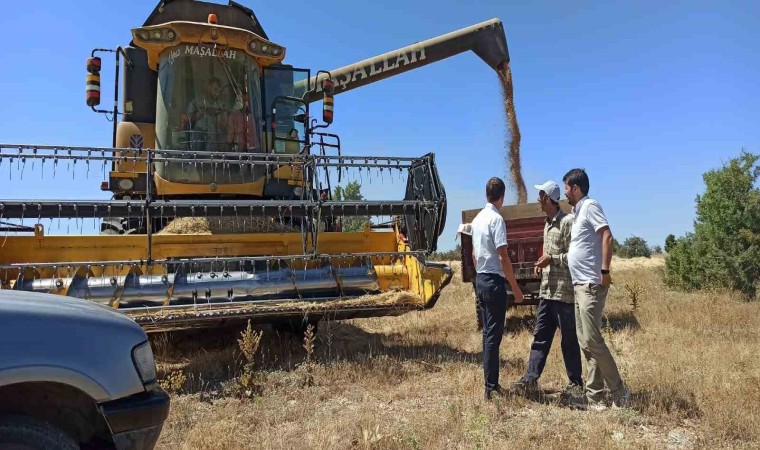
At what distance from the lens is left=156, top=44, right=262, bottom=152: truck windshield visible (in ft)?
22.4

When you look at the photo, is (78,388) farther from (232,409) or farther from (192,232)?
(192,232)

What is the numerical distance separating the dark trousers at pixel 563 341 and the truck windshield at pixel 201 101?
4.32 metres

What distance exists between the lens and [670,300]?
33.7 ft

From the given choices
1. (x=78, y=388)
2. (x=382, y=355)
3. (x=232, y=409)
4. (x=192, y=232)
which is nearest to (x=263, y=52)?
(x=192, y=232)

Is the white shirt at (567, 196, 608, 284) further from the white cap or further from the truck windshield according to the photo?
the truck windshield

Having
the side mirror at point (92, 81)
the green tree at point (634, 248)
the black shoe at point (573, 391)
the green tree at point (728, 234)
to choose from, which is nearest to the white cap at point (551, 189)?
the black shoe at point (573, 391)

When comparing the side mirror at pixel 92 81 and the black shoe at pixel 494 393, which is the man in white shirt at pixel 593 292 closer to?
the black shoe at pixel 494 393

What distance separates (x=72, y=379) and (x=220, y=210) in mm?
3499

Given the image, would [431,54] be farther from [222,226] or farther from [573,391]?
[573,391]

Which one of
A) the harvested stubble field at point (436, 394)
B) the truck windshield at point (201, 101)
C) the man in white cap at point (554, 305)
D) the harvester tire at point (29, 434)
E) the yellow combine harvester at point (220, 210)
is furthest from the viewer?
the truck windshield at point (201, 101)

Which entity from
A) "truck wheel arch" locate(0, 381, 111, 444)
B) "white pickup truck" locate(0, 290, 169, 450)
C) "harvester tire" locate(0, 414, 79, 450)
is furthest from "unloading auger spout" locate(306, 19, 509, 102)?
"harvester tire" locate(0, 414, 79, 450)

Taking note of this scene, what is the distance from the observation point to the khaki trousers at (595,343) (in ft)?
13.5

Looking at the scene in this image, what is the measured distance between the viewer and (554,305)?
15.4 ft

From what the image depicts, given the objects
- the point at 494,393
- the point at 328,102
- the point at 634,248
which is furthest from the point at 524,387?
the point at 634,248
